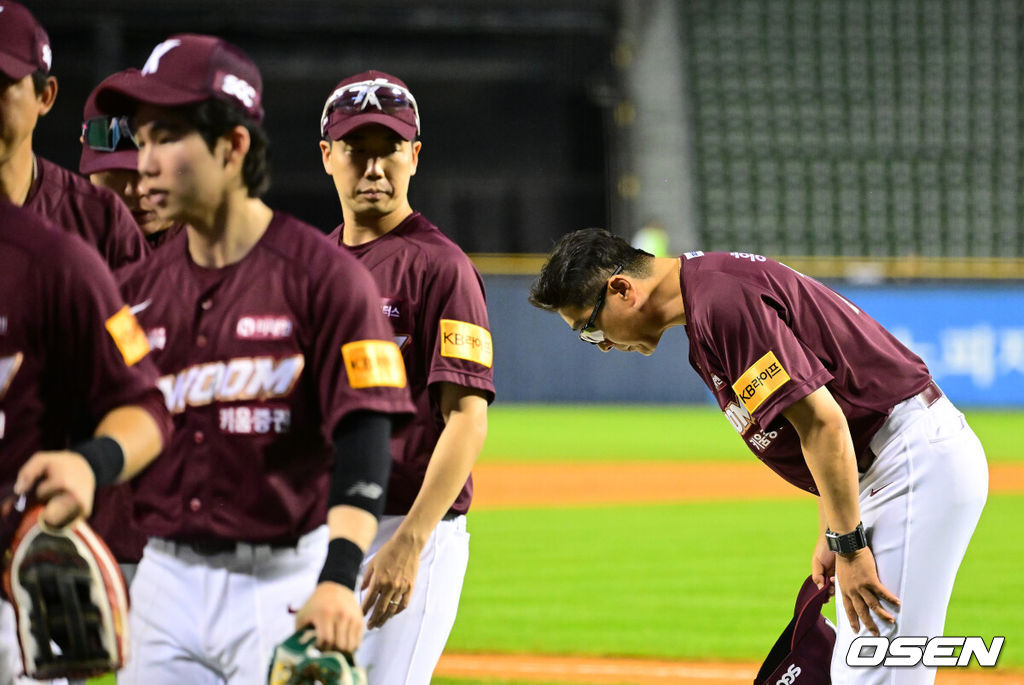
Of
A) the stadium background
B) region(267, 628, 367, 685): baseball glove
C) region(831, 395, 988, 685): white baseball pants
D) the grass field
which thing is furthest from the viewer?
the stadium background

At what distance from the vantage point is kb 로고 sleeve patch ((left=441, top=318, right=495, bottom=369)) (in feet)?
12.5

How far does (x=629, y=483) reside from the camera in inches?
557

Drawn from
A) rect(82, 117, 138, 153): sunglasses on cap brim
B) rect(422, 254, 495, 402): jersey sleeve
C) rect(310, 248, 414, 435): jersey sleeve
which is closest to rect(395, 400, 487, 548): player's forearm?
rect(422, 254, 495, 402): jersey sleeve

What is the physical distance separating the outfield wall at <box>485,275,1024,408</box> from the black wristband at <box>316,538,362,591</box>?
61.0 feet

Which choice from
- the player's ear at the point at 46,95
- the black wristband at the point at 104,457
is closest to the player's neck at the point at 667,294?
the player's ear at the point at 46,95

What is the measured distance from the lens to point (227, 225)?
286 cm

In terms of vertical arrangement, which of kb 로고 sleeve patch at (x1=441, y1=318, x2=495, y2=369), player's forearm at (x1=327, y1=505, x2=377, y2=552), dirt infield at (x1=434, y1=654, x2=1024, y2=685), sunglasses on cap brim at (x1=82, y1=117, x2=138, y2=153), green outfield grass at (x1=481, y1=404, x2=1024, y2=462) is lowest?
green outfield grass at (x1=481, y1=404, x2=1024, y2=462)

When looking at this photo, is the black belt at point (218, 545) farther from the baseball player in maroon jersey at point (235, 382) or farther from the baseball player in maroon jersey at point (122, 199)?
the baseball player in maroon jersey at point (122, 199)

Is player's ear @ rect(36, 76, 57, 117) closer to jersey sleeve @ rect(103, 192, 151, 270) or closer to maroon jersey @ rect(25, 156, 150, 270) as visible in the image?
maroon jersey @ rect(25, 156, 150, 270)

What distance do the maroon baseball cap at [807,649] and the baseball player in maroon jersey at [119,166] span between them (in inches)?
90.5

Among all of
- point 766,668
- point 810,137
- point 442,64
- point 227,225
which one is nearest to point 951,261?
point 810,137

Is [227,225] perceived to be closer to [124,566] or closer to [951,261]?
[124,566]

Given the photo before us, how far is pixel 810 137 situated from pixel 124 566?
2403cm

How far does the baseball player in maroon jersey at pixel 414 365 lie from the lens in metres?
3.63
